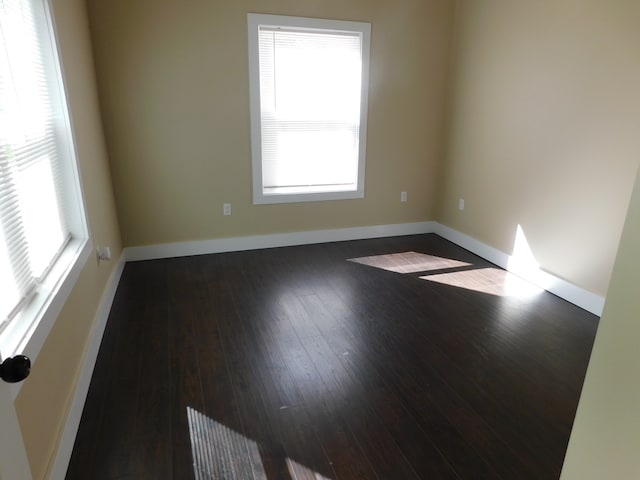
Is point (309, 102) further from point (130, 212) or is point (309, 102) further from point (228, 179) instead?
point (130, 212)

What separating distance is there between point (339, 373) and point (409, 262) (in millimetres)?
1840

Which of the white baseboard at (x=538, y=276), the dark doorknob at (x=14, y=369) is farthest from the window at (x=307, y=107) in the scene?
the dark doorknob at (x=14, y=369)

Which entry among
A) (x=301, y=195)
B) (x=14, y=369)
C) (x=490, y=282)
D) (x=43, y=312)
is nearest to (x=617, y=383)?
(x=14, y=369)

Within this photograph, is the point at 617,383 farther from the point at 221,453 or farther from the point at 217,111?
the point at 217,111

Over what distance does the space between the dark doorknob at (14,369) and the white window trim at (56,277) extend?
0.16m

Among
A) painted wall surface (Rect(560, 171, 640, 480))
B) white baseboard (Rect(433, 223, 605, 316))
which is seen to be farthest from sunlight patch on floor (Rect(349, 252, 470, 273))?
painted wall surface (Rect(560, 171, 640, 480))

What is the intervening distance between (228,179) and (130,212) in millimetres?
904

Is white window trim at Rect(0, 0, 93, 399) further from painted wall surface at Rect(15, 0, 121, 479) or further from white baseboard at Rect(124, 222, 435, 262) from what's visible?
white baseboard at Rect(124, 222, 435, 262)

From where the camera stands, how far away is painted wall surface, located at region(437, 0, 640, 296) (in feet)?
8.75

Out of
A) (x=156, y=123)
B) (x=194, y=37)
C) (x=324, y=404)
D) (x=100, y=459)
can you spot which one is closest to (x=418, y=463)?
(x=324, y=404)

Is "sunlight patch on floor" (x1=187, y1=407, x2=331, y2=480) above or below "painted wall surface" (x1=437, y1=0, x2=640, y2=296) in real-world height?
below

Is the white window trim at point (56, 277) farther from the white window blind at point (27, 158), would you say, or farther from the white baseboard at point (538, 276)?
Answer: the white baseboard at point (538, 276)

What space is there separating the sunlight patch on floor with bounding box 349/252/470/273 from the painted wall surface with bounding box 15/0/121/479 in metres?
2.12

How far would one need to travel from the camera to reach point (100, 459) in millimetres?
1693
